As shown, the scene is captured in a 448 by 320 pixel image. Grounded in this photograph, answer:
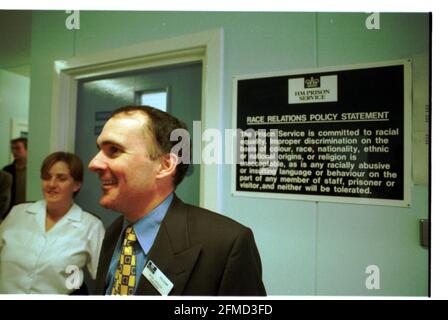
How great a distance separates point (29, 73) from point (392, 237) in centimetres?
137

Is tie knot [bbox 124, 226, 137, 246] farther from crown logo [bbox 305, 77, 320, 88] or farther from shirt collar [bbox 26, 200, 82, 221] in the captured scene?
crown logo [bbox 305, 77, 320, 88]

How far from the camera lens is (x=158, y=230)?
860mm

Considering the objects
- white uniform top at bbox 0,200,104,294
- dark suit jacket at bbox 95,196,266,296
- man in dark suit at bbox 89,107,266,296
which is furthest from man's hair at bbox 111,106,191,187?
white uniform top at bbox 0,200,104,294

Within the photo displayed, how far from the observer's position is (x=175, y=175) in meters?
0.91

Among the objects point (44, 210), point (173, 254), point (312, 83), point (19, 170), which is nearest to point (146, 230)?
point (173, 254)

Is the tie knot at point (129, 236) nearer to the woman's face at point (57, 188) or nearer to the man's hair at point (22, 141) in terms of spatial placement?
the woman's face at point (57, 188)

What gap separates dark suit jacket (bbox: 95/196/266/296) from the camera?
81cm

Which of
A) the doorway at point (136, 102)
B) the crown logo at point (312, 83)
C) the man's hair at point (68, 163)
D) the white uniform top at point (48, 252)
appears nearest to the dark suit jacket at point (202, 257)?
the doorway at point (136, 102)

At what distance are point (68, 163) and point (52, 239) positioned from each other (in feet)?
0.88

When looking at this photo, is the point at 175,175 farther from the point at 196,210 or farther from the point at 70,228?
the point at 70,228

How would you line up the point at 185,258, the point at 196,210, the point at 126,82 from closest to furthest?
the point at 185,258, the point at 196,210, the point at 126,82

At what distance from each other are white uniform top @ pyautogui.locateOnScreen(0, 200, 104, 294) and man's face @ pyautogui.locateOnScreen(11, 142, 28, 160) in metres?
0.17

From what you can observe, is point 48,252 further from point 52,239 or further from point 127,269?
point 127,269
